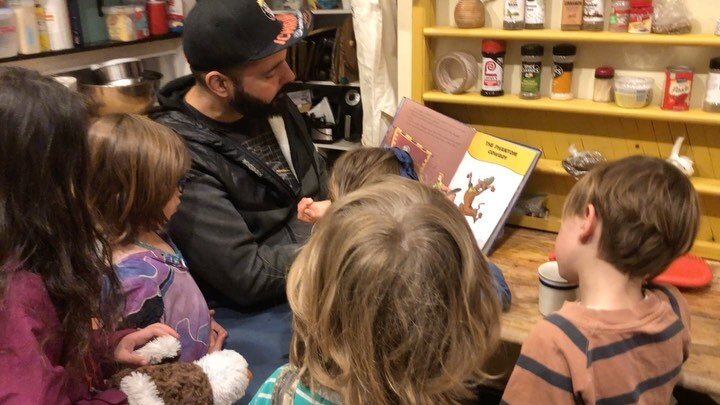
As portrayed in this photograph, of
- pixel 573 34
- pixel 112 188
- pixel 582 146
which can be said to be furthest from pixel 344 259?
pixel 582 146

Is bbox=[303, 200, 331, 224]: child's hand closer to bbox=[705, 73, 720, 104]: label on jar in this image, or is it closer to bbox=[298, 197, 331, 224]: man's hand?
bbox=[298, 197, 331, 224]: man's hand

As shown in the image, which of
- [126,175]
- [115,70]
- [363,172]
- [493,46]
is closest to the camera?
[126,175]

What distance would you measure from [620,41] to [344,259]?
3.79 ft

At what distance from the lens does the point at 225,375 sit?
114 cm

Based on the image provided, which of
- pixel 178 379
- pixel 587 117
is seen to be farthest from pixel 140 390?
pixel 587 117

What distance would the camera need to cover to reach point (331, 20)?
9.28ft

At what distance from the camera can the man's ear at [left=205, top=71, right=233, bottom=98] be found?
165cm

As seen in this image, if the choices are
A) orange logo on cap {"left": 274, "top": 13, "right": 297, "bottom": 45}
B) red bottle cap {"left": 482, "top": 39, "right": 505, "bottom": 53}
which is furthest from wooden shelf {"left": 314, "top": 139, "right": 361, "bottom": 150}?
red bottle cap {"left": 482, "top": 39, "right": 505, "bottom": 53}

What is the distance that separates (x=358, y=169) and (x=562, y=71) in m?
0.69

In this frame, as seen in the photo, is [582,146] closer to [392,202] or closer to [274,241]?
A: [274,241]

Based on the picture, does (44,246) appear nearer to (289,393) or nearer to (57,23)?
(289,393)

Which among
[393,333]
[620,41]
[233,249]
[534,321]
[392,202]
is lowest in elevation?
[534,321]

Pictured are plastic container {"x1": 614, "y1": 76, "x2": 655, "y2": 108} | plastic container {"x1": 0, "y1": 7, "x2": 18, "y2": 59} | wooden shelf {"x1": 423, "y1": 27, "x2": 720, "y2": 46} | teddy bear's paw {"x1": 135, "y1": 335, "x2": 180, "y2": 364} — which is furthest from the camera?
plastic container {"x1": 0, "y1": 7, "x2": 18, "y2": 59}

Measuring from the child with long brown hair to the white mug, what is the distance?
0.87 meters
